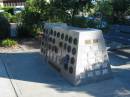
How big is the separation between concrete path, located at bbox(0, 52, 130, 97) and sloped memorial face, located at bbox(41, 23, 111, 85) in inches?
7.7

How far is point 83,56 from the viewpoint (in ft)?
22.7

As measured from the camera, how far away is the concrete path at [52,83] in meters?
6.50

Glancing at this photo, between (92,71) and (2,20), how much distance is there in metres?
7.21

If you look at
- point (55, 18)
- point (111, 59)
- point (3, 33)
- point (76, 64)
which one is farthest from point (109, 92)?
point (3, 33)

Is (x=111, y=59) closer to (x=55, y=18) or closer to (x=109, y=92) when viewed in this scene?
(x=109, y=92)

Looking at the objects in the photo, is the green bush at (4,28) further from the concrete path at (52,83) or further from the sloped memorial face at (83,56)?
the sloped memorial face at (83,56)

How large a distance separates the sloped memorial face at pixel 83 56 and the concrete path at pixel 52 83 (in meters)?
0.19

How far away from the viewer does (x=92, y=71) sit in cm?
707

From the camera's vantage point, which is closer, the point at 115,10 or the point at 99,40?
the point at 99,40

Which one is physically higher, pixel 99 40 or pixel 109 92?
pixel 99 40

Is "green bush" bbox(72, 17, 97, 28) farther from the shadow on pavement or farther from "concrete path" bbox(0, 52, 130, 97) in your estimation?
"concrete path" bbox(0, 52, 130, 97)

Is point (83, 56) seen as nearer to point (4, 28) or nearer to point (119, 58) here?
point (119, 58)

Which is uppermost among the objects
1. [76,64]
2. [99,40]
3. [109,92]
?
[99,40]

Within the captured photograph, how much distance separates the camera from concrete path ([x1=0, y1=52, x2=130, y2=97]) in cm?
650
